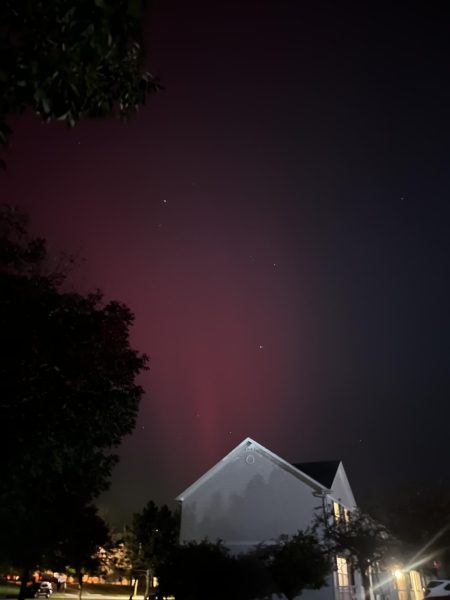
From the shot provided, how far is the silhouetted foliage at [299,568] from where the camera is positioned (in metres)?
27.2

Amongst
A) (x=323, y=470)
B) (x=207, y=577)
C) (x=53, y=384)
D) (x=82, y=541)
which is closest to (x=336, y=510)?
(x=323, y=470)

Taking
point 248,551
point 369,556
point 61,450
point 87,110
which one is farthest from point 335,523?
point 87,110

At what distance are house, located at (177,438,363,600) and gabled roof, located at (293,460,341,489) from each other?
0.21 feet

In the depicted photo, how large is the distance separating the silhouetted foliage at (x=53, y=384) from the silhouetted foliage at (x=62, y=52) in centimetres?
1164

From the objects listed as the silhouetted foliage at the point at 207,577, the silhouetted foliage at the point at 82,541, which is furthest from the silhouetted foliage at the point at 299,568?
the silhouetted foliage at the point at 82,541

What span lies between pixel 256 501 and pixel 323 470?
5942 millimetres

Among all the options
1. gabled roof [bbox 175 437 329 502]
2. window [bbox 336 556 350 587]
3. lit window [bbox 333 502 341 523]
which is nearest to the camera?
window [bbox 336 556 350 587]

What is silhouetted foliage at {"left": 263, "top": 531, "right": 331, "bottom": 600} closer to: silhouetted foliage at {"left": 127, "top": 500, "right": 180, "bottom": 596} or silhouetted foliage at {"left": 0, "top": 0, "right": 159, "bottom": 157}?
silhouetted foliage at {"left": 127, "top": 500, "right": 180, "bottom": 596}

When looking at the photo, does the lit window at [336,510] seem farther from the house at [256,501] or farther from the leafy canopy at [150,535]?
the leafy canopy at [150,535]

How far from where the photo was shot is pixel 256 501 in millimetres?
33562

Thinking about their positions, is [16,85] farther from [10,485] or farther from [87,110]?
[10,485]

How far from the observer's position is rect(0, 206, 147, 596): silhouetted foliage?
1611 cm

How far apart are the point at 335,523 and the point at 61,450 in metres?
18.8

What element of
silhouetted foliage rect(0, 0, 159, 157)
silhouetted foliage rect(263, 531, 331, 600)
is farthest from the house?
silhouetted foliage rect(0, 0, 159, 157)
